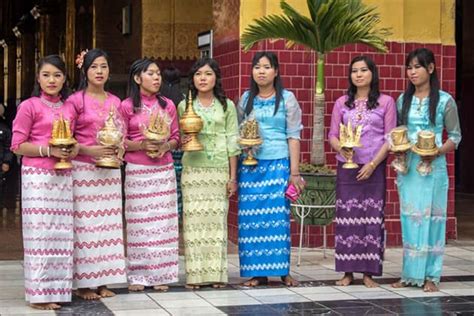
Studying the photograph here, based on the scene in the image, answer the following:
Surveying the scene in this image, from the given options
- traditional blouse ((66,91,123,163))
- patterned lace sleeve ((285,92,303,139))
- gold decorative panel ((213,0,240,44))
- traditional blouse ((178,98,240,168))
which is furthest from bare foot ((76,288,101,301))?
gold decorative panel ((213,0,240,44))

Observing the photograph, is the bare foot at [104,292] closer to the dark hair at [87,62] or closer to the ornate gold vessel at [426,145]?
the dark hair at [87,62]

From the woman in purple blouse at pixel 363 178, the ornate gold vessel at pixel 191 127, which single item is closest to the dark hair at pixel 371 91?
the woman in purple blouse at pixel 363 178

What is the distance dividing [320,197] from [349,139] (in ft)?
6.09

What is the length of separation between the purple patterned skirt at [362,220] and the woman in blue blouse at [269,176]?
1.34ft

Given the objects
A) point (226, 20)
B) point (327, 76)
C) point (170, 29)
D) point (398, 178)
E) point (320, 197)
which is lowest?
point (320, 197)

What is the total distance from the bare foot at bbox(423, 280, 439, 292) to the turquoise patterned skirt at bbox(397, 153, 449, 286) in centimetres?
3

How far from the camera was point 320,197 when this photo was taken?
10047 millimetres

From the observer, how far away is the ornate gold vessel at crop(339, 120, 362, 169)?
27.1ft

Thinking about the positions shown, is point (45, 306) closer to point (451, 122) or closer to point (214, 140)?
point (214, 140)

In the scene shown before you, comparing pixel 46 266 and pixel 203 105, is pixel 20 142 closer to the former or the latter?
pixel 46 266

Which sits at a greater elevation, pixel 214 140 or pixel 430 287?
pixel 214 140

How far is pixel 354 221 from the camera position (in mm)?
8570

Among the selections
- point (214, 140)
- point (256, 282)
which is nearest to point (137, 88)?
Result: point (214, 140)

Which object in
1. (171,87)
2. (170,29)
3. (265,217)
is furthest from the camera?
(170,29)
